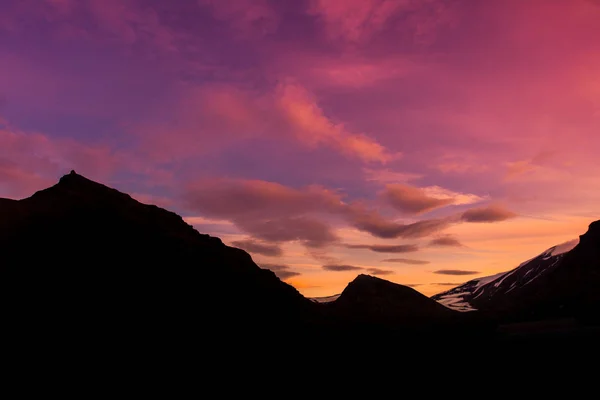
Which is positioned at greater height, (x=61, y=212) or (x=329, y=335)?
(x=61, y=212)

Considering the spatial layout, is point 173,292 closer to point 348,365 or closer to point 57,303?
point 57,303

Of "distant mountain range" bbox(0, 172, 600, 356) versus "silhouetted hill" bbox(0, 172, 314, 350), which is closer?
"distant mountain range" bbox(0, 172, 600, 356)

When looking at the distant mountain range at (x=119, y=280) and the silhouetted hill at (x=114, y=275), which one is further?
the silhouetted hill at (x=114, y=275)

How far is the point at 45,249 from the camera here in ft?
233

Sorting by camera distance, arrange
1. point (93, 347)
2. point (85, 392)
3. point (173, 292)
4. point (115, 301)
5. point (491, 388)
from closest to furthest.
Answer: point (85, 392)
point (491, 388)
point (93, 347)
point (115, 301)
point (173, 292)

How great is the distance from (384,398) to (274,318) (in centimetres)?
5708

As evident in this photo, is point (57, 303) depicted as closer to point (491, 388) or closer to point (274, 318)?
point (274, 318)

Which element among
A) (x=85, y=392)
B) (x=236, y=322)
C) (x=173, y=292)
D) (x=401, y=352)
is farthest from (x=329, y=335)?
(x=85, y=392)

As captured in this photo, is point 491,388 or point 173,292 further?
point 173,292

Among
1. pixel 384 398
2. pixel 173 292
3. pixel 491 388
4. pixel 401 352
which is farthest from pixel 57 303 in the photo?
pixel 401 352

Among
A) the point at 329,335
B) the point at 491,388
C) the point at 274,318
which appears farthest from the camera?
the point at 329,335

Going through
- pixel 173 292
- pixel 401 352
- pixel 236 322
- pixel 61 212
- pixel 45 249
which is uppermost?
pixel 61 212

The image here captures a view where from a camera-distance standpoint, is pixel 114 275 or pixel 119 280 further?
pixel 114 275

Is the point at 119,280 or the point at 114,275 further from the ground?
the point at 114,275
